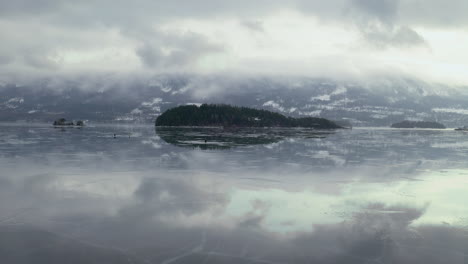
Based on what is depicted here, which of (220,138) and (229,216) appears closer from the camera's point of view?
(229,216)

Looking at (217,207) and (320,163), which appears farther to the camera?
(320,163)

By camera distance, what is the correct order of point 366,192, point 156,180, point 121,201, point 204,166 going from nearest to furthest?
Answer: point 121,201
point 366,192
point 156,180
point 204,166

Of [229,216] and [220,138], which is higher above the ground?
[220,138]

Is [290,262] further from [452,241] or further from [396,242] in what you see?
[452,241]

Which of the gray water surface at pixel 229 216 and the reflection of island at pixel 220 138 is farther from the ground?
the reflection of island at pixel 220 138

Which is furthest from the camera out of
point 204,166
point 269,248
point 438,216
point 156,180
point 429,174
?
point 204,166

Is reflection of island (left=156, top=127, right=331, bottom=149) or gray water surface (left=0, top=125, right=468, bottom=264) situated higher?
reflection of island (left=156, top=127, right=331, bottom=149)

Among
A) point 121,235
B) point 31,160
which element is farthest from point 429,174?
point 31,160

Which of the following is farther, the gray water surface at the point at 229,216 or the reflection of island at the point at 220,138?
the reflection of island at the point at 220,138

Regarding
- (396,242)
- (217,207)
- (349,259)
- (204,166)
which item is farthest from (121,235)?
(204,166)

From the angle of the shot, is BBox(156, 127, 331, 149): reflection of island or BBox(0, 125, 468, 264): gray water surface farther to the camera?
BBox(156, 127, 331, 149): reflection of island
